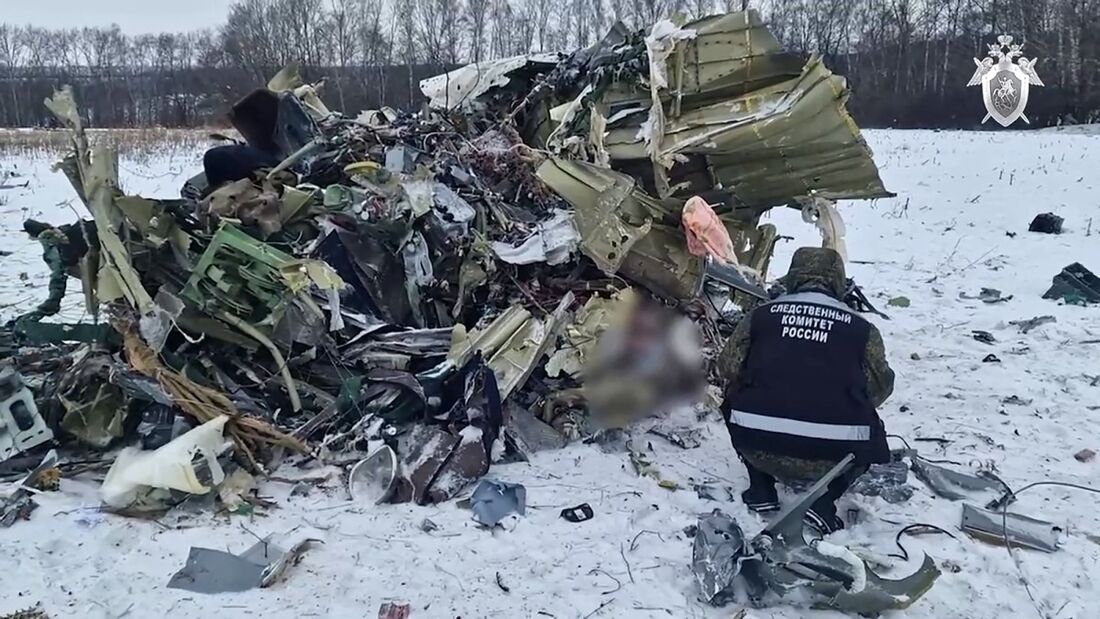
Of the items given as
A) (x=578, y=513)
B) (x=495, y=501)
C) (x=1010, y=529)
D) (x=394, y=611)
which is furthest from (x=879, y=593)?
(x=394, y=611)

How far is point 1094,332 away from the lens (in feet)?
21.2

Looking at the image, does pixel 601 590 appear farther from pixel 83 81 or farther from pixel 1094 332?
pixel 83 81

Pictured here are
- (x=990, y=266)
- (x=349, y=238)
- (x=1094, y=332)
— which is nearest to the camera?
(x=349, y=238)

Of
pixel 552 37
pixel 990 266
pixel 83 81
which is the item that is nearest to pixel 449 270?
pixel 990 266

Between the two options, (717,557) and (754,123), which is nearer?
(717,557)

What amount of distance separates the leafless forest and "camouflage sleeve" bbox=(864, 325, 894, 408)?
34984 millimetres

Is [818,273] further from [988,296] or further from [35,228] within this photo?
[988,296]

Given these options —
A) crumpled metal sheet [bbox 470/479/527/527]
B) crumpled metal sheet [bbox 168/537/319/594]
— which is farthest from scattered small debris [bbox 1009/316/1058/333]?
crumpled metal sheet [bbox 168/537/319/594]

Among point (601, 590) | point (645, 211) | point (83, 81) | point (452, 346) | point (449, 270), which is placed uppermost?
point (83, 81)

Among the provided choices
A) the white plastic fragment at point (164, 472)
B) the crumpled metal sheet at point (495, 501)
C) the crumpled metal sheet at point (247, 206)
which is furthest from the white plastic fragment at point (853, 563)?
the crumpled metal sheet at point (247, 206)

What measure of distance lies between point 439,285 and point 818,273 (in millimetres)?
2436

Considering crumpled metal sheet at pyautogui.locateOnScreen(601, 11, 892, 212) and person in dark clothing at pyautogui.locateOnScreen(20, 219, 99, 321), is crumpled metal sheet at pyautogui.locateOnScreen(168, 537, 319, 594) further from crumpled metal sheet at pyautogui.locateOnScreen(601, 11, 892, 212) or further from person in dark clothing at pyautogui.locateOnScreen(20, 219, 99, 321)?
crumpled metal sheet at pyautogui.locateOnScreen(601, 11, 892, 212)

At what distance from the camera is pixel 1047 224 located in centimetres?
1085

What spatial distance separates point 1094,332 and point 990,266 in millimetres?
3061
